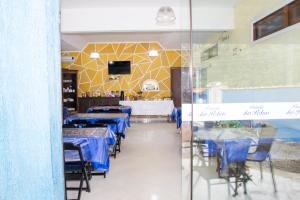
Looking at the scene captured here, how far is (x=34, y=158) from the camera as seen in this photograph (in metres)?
1.19

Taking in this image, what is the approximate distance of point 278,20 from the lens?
418cm

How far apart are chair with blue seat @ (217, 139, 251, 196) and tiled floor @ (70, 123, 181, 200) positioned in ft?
2.12

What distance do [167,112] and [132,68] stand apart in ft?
7.48

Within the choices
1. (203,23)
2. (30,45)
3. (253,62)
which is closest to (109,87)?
(203,23)

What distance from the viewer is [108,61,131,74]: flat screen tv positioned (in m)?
10.0

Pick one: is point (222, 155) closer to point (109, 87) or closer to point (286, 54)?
point (286, 54)

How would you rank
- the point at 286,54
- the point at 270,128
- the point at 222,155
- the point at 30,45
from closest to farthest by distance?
the point at 30,45, the point at 270,128, the point at 222,155, the point at 286,54

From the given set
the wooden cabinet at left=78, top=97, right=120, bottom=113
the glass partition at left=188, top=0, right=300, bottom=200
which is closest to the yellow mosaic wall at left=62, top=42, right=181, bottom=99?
the wooden cabinet at left=78, top=97, right=120, bottom=113

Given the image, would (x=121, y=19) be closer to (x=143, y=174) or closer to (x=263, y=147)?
(x=143, y=174)

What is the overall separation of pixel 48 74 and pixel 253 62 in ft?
14.5

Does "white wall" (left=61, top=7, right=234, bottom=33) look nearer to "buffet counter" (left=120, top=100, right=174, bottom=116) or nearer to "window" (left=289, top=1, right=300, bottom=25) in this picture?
"window" (left=289, top=1, right=300, bottom=25)

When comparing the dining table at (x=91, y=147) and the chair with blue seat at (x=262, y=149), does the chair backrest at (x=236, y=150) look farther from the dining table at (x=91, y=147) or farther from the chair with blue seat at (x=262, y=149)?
the dining table at (x=91, y=147)

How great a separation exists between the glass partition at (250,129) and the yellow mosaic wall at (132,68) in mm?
5734

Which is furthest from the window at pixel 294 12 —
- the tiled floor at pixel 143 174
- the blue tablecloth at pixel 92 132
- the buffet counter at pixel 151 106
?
the buffet counter at pixel 151 106
